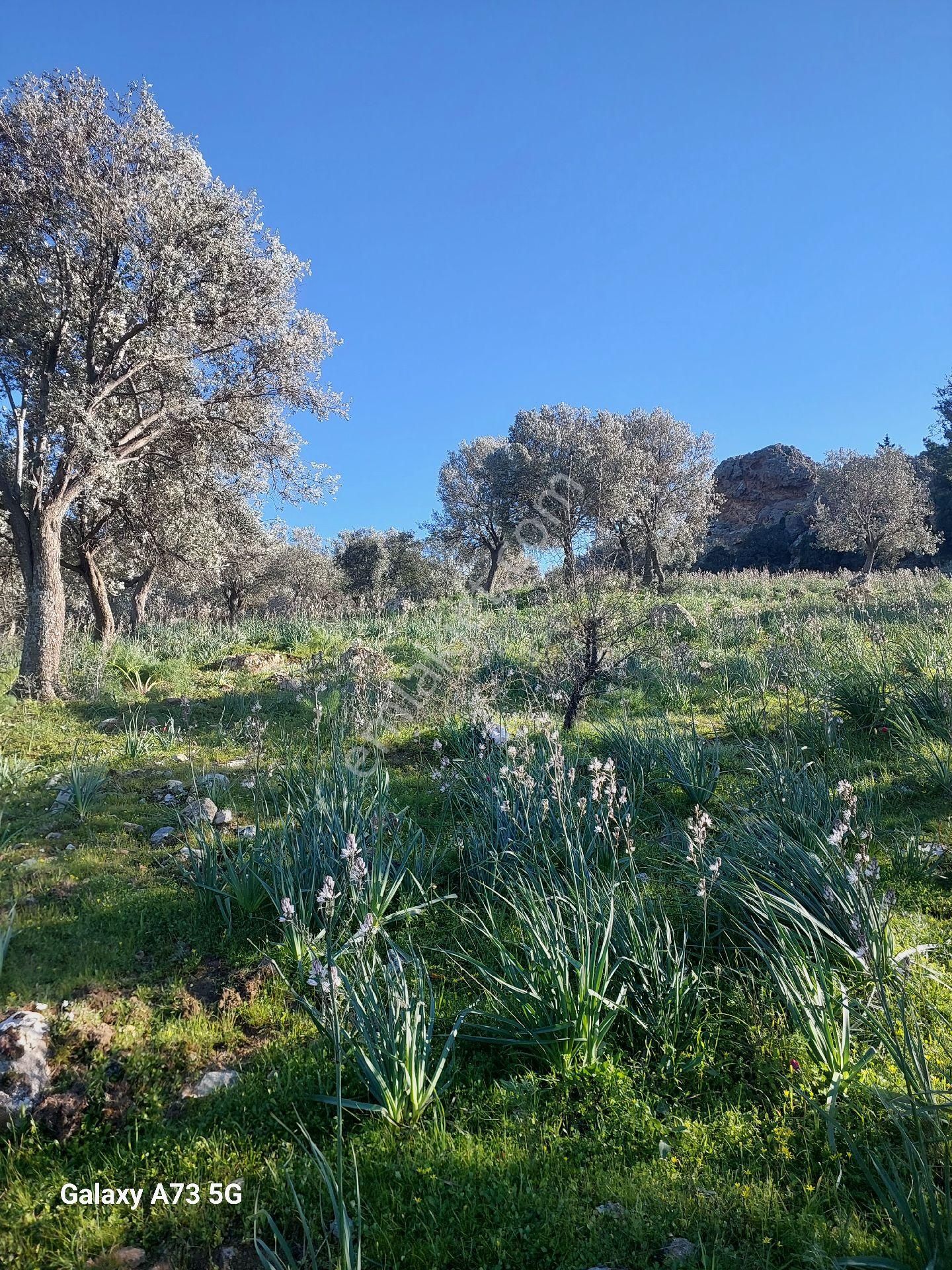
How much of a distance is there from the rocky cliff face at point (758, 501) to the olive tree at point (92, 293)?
123 feet

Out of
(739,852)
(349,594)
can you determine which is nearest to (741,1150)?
(739,852)

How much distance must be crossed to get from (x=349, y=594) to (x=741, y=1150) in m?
38.6

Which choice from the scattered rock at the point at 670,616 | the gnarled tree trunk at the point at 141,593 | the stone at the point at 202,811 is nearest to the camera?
the stone at the point at 202,811

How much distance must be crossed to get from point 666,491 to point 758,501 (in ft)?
89.1

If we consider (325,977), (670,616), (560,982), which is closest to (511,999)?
(560,982)

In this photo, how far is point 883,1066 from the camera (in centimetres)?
248

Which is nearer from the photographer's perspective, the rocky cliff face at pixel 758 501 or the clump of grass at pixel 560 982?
the clump of grass at pixel 560 982

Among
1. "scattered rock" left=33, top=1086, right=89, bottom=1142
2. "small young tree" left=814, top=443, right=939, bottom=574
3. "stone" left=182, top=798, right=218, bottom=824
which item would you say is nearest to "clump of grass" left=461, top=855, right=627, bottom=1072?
"scattered rock" left=33, top=1086, right=89, bottom=1142

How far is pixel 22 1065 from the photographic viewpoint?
2664mm

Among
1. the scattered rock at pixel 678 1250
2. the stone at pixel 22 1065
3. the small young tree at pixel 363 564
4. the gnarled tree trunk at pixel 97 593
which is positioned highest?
the small young tree at pixel 363 564

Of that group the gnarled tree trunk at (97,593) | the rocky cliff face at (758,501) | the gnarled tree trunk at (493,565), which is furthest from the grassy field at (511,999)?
the rocky cliff face at (758,501)

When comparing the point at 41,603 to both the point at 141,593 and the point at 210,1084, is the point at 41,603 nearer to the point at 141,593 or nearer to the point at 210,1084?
the point at 210,1084

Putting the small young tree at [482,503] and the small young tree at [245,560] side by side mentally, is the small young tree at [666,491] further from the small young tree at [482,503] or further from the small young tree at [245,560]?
the small young tree at [245,560]

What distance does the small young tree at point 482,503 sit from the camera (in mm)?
30234
